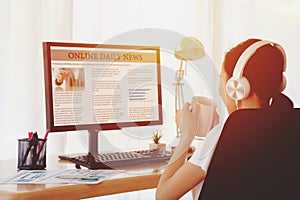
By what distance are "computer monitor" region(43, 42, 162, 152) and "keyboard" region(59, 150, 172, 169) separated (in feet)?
0.35

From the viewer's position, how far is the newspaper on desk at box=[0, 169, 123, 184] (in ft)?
3.94

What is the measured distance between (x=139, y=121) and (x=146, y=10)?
1078 mm

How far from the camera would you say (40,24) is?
2.21 m

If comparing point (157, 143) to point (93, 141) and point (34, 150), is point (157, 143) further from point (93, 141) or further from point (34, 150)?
point (34, 150)

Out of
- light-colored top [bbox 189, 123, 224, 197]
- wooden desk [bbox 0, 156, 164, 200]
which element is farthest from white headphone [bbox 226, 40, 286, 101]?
wooden desk [bbox 0, 156, 164, 200]

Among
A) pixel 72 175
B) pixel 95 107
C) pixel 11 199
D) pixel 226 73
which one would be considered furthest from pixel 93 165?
pixel 226 73

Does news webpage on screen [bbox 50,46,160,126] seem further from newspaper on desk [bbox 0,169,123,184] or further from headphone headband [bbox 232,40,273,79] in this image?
headphone headband [bbox 232,40,273,79]

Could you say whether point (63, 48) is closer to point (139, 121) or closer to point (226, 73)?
point (139, 121)

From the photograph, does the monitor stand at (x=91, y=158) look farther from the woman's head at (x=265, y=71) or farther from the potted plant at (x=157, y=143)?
the woman's head at (x=265, y=71)

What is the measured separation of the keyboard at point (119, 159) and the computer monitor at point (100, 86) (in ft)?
0.35

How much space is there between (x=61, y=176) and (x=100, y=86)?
0.44 metres

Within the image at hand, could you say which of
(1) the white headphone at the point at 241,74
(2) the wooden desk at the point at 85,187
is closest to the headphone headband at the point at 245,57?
(1) the white headphone at the point at 241,74

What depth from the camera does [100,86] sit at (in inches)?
63.4

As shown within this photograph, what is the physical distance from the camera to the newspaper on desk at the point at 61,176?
1.20m
